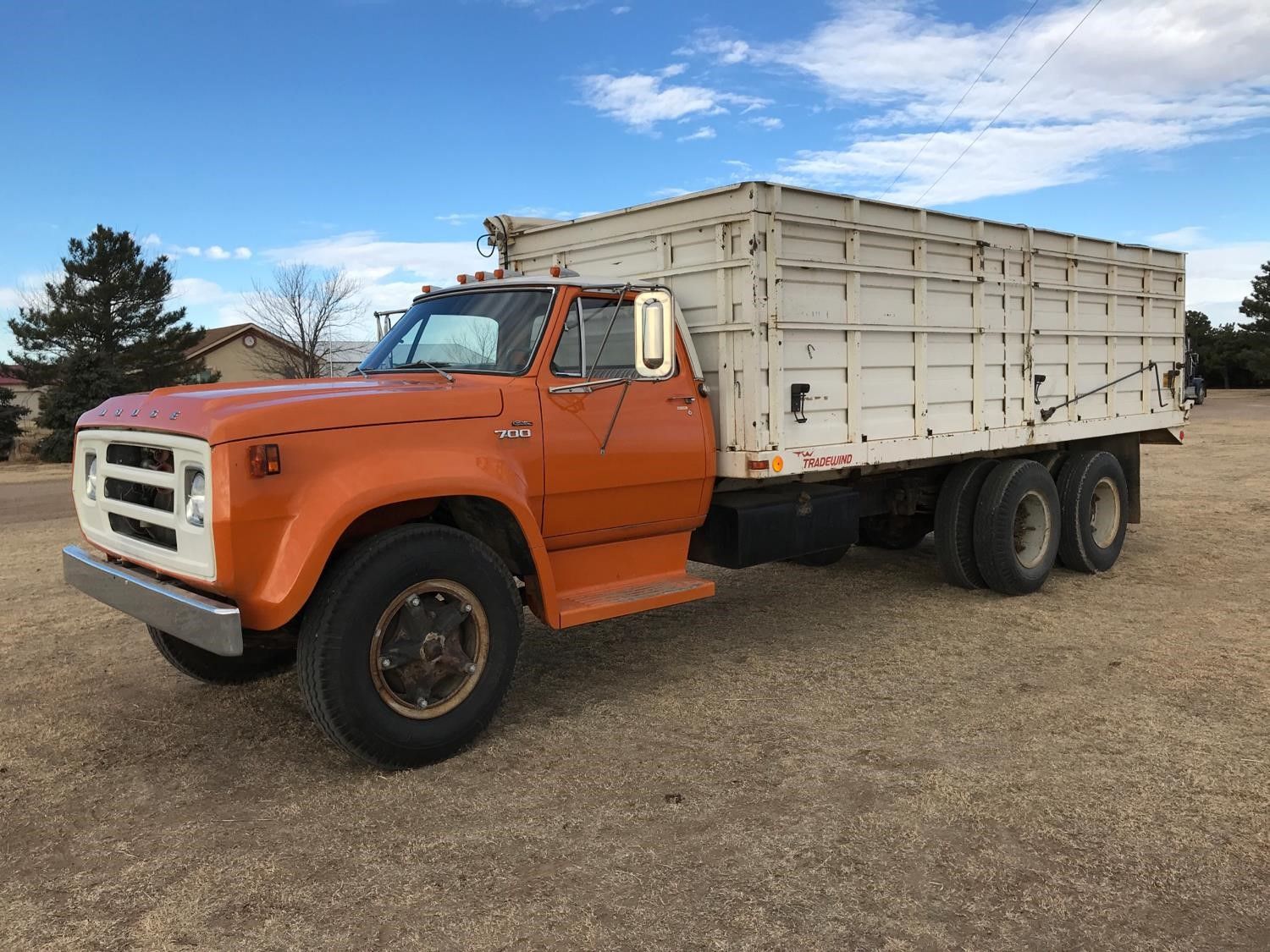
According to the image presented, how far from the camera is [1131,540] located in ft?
31.9

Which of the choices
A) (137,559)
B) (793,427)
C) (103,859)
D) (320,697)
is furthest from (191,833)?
(793,427)

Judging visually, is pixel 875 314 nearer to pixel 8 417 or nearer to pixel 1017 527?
pixel 1017 527

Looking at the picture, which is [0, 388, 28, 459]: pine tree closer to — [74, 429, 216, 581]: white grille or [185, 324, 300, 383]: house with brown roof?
[185, 324, 300, 383]: house with brown roof

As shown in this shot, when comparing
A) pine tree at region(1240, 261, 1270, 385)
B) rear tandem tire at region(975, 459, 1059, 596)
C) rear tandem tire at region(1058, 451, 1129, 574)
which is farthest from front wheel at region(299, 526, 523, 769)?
pine tree at region(1240, 261, 1270, 385)

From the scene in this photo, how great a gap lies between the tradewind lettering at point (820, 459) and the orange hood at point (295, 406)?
6.58 feet

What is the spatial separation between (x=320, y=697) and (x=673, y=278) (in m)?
3.21

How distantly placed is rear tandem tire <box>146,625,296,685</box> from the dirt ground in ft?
0.47

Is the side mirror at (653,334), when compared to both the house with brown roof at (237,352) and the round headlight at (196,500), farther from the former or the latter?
the house with brown roof at (237,352)

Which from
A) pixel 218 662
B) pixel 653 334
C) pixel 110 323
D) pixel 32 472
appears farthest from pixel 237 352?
pixel 653 334

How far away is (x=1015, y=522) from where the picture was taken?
24.8 feet

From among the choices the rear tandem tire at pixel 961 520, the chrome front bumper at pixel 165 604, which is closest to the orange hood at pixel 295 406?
the chrome front bumper at pixel 165 604

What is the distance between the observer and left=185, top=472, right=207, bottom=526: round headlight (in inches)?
150

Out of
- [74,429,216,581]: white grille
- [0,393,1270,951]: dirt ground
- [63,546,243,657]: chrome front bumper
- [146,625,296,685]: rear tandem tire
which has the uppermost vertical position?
[74,429,216,581]: white grille

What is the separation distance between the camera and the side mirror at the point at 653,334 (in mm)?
4609
